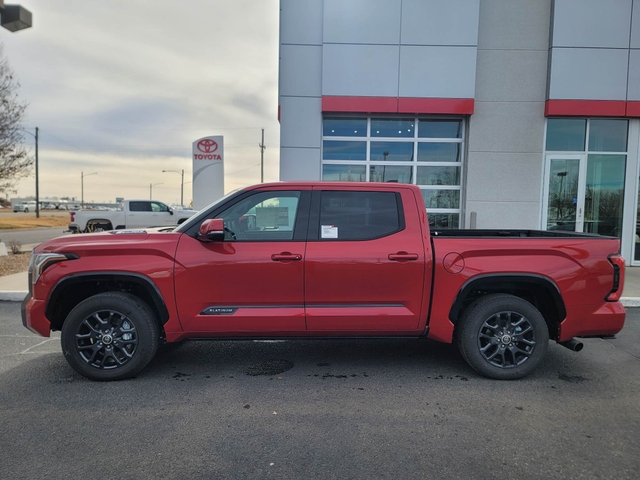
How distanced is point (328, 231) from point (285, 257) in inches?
19.1

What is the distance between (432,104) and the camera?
32.6ft

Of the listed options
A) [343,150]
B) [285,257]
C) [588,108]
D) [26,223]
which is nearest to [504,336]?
[285,257]

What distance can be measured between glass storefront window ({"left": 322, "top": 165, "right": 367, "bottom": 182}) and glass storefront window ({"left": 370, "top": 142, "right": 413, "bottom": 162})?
0.43 meters

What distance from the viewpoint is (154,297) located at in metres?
3.79

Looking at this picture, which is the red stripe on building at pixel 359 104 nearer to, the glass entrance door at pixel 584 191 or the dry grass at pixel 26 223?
the glass entrance door at pixel 584 191

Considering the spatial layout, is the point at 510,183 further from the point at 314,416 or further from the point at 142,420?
the point at 142,420

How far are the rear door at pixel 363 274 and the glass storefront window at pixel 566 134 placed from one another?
8509 millimetres

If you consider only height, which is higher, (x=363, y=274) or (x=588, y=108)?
(x=588, y=108)

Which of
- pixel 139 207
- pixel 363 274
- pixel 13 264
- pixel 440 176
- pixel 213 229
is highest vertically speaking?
pixel 440 176

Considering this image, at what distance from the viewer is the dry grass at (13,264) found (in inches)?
383

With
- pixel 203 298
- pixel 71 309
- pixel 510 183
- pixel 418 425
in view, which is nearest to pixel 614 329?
pixel 418 425

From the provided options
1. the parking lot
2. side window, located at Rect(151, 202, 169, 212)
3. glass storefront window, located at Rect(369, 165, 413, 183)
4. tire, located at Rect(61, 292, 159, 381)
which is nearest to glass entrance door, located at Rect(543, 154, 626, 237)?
glass storefront window, located at Rect(369, 165, 413, 183)

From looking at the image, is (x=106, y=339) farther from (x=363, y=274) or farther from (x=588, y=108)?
(x=588, y=108)

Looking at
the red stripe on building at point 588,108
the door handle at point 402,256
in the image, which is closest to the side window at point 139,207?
the red stripe on building at point 588,108
